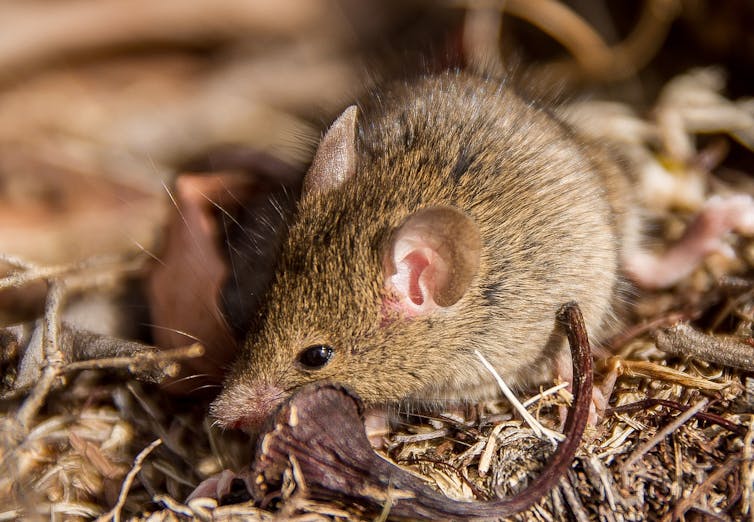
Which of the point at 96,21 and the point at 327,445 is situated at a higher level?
the point at 96,21

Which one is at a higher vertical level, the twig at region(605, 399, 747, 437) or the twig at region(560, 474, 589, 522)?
the twig at region(605, 399, 747, 437)

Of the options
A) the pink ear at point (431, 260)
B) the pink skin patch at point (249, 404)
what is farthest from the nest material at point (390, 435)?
the pink ear at point (431, 260)

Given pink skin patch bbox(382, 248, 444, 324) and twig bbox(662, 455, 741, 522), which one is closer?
twig bbox(662, 455, 741, 522)

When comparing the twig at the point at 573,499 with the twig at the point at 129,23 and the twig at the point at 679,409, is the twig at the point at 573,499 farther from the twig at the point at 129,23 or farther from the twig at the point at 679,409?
the twig at the point at 129,23

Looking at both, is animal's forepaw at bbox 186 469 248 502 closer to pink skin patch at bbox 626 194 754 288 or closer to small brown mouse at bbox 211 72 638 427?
small brown mouse at bbox 211 72 638 427

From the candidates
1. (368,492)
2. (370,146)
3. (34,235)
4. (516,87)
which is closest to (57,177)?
(34,235)

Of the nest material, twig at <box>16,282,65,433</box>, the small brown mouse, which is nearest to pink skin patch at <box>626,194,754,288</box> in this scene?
the nest material

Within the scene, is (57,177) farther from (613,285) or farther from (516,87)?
(613,285)
